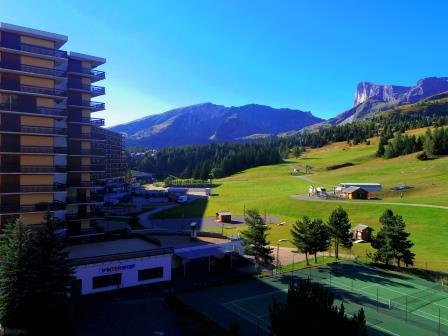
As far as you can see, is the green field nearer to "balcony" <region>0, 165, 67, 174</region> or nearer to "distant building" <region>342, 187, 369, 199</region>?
"distant building" <region>342, 187, 369, 199</region>

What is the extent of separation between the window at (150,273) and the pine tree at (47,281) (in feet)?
41.2

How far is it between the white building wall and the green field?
25.9m

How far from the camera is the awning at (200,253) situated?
5044 centimetres

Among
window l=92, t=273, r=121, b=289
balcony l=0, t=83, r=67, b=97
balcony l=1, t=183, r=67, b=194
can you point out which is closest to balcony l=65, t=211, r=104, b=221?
balcony l=1, t=183, r=67, b=194

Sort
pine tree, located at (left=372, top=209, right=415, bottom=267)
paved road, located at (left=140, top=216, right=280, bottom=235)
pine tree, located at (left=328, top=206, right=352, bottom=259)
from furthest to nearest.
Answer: paved road, located at (left=140, top=216, right=280, bottom=235) < pine tree, located at (left=328, top=206, right=352, bottom=259) < pine tree, located at (left=372, top=209, right=415, bottom=267)

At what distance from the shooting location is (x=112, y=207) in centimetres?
11325

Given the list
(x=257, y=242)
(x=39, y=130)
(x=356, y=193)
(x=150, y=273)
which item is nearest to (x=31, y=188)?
(x=39, y=130)

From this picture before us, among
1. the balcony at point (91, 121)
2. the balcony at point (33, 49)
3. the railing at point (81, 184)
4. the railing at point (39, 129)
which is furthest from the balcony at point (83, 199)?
the balcony at point (33, 49)

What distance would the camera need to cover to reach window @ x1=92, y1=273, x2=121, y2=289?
43.8 meters

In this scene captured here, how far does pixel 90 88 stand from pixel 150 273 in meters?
27.7

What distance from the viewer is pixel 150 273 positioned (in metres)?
47.7

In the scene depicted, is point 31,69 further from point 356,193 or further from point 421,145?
point 421,145

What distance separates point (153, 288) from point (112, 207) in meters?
71.4

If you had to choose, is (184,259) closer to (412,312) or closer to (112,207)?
(412,312)
